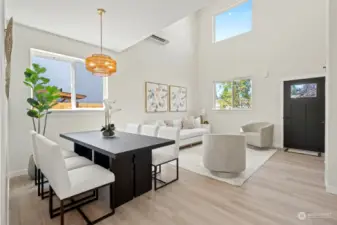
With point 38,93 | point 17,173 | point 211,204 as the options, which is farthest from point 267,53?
point 17,173

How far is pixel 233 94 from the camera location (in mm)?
6355

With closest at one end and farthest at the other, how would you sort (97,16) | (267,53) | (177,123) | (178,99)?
1. (97,16)
2. (267,53)
3. (177,123)
4. (178,99)

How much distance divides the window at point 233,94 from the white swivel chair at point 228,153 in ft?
11.1

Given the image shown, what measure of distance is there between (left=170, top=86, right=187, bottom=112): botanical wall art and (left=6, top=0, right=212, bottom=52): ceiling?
2.83 meters

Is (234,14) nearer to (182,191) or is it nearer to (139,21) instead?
(139,21)

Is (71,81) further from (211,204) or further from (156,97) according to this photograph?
(211,204)

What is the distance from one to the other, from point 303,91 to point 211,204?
14.4 ft

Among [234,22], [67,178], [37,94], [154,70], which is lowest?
[67,178]

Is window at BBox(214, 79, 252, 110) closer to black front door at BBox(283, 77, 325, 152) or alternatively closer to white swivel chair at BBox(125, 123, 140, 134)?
black front door at BBox(283, 77, 325, 152)

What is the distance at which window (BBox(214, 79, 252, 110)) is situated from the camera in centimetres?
602

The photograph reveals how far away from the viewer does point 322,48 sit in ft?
14.6

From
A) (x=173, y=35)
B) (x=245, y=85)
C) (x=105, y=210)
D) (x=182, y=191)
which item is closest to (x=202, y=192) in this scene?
(x=182, y=191)

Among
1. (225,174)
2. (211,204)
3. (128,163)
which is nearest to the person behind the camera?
(211,204)

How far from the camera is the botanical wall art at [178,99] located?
626 cm
